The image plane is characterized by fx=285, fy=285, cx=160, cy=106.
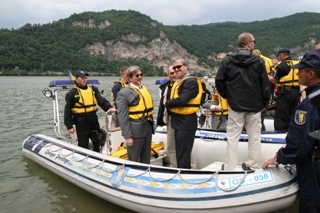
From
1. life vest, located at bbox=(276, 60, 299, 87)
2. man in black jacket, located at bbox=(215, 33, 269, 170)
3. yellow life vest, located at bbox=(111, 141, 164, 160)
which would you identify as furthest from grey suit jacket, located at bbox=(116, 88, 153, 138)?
life vest, located at bbox=(276, 60, 299, 87)

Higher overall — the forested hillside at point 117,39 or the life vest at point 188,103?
the forested hillside at point 117,39

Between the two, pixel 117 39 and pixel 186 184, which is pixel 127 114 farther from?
pixel 117 39

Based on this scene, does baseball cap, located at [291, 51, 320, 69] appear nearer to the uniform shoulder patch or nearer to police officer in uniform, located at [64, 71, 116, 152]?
the uniform shoulder patch

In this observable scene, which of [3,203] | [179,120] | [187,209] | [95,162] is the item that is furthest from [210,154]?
[3,203]

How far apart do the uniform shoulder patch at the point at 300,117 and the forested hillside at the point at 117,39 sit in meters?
49.5

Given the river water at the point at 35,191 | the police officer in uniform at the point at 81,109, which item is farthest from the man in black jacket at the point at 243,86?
the police officer in uniform at the point at 81,109

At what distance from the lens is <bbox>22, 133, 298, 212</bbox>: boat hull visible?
261cm

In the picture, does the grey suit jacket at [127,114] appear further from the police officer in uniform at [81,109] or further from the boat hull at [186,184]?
the police officer in uniform at [81,109]

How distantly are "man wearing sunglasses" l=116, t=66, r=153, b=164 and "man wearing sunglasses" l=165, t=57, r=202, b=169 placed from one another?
0.97 feet

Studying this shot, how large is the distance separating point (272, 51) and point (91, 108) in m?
57.6

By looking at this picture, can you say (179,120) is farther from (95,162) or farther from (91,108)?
(91,108)

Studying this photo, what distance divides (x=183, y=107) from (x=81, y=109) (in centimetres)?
181

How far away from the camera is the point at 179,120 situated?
10.9 ft

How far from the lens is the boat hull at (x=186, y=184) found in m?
2.61
